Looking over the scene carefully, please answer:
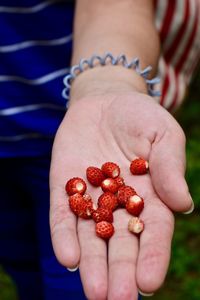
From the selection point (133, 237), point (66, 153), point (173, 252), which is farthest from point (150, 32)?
point (173, 252)

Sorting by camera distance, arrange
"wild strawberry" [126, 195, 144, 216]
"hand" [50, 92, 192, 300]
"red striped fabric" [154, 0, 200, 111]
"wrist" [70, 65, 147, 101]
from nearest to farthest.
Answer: "hand" [50, 92, 192, 300]
"wild strawberry" [126, 195, 144, 216]
"wrist" [70, 65, 147, 101]
"red striped fabric" [154, 0, 200, 111]

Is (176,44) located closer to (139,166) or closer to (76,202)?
(139,166)

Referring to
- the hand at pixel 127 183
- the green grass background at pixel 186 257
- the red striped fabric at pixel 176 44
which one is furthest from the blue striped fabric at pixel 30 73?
the green grass background at pixel 186 257

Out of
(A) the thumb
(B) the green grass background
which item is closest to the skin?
(A) the thumb

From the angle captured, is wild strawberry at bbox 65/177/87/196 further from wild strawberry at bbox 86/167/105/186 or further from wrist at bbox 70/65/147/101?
wrist at bbox 70/65/147/101

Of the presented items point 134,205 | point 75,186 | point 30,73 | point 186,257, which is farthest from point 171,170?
point 186,257
